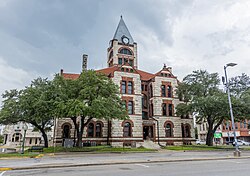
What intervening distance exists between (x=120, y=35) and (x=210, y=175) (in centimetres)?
4509

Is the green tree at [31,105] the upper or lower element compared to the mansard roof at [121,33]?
lower

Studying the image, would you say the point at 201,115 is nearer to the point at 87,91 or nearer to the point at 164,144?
the point at 164,144

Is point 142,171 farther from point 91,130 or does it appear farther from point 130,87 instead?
point 130,87

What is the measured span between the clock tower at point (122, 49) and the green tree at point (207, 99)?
53.2 feet

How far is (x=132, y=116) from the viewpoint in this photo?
3616 cm

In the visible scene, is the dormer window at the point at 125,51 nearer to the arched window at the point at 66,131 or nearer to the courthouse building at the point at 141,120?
the courthouse building at the point at 141,120

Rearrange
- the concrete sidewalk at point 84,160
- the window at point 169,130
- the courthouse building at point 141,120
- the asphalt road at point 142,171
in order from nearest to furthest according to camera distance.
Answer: the asphalt road at point 142,171
the concrete sidewalk at point 84,160
the courthouse building at point 141,120
the window at point 169,130

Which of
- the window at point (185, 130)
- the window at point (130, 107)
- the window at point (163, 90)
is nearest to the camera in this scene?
the window at point (130, 107)

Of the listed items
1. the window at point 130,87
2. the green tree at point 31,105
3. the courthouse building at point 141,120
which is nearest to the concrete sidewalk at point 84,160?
the green tree at point 31,105

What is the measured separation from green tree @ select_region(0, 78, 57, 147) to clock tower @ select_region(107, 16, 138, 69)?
858 inches

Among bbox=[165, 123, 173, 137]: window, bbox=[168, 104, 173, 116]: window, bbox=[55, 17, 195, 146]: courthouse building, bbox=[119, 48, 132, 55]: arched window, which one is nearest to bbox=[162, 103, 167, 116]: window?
bbox=[55, 17, 195, 146]: courthouse building

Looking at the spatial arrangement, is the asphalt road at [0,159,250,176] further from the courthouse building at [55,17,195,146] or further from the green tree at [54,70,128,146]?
the courthouse building at [55,17,195,146]

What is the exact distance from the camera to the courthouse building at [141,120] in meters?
34.6

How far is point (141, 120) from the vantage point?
120ft
